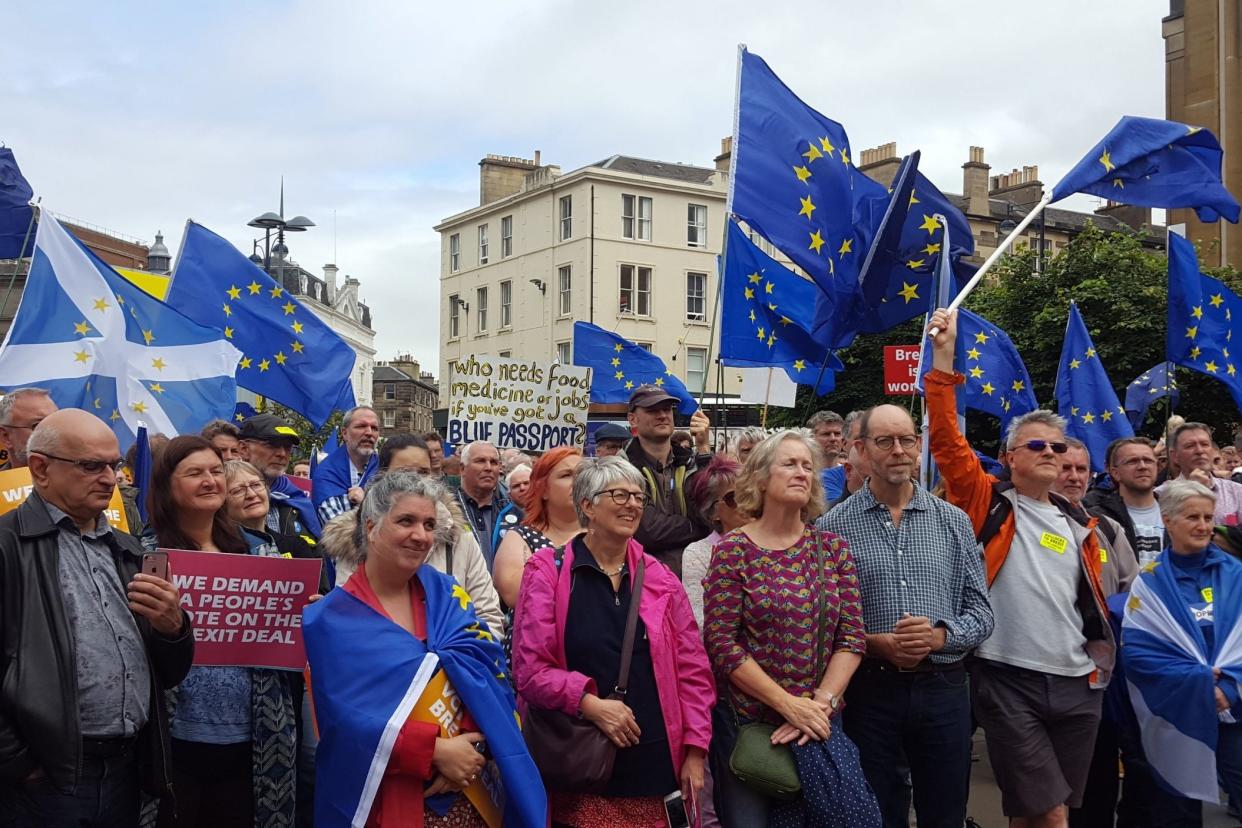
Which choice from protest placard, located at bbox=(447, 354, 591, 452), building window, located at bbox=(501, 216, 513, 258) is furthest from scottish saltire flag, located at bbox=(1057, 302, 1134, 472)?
building window, located at bbox=(501, 216, 513, 258)

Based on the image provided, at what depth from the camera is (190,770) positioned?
4500 millimetres

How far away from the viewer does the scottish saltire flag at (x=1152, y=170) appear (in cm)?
800

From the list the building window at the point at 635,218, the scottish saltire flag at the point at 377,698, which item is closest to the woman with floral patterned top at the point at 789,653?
the scottish saltire flag at the point at 377,698

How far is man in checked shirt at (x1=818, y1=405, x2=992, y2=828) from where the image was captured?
4859mm

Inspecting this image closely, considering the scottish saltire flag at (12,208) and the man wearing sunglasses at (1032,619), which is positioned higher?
the scottish saltire flag at (12,208)

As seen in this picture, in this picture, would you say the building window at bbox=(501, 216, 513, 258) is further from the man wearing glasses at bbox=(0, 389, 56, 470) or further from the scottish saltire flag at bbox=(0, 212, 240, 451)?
the man wearing glasses at bbox=(0, 389, 56, 470)

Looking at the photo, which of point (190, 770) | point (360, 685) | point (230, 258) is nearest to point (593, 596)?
point (360, 685)

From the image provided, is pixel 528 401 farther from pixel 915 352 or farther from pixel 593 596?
pixel 915 352

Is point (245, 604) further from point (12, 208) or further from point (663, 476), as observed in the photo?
point (12, 208)

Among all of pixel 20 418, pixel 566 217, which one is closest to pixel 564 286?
pixel 566 217

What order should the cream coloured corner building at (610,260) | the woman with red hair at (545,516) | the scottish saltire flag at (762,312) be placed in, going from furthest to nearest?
the cream coloured corner building at (610,260) → the scottish saltire flag at (762,312) → the woman with red hair at (545,516)

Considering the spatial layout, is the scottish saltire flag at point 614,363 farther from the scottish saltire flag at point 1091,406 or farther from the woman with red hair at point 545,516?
the woman with red hair at point 545,516

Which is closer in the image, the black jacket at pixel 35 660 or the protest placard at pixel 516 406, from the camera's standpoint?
the black jacket at pixel 35 660

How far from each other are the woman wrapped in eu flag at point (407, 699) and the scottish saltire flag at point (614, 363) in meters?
6.64
